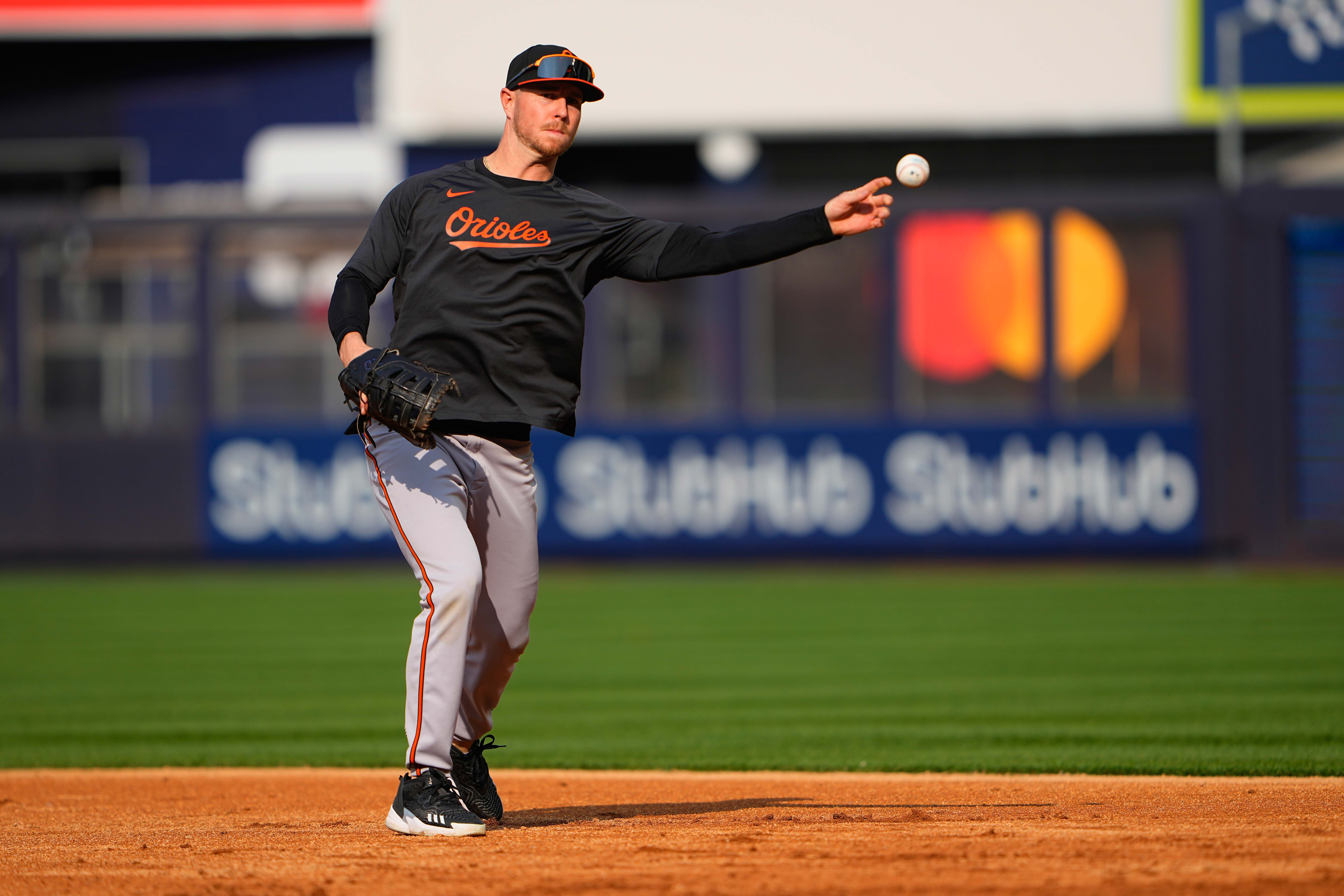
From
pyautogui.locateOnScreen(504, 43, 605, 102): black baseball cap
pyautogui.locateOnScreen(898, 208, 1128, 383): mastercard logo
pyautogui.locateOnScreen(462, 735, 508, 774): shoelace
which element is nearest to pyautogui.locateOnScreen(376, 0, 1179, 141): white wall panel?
pyautogui.locateOnScreen(898, 208, 1128, 383): mastercard logo

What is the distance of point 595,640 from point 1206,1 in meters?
11.7

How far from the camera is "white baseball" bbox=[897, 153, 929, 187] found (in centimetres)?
Answer: 408

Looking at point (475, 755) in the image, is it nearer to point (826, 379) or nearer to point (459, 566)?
point (459, 566)

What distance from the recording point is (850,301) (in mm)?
16000

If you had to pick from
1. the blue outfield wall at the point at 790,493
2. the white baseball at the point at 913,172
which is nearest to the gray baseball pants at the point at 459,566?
the white baseball at the point at 913,172

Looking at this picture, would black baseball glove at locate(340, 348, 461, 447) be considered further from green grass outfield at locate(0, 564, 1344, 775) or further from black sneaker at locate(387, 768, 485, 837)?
green grass outfield at locate(0, 564, 1344, 775)

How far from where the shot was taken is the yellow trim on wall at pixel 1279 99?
17.0 metres

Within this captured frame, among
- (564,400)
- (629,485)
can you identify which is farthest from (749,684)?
(629,485)

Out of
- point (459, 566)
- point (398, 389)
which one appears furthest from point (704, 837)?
point (398, 389)

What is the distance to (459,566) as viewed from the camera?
4.13 meters

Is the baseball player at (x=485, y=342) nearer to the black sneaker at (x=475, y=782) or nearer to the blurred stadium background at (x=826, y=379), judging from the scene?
the black sneaker at (x=475, y=782)

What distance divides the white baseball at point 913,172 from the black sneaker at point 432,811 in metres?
2.03

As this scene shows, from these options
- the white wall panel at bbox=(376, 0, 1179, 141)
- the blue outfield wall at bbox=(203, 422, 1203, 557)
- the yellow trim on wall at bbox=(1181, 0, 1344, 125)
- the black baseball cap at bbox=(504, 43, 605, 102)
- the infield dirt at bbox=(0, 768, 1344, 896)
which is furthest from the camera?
the white wall panel at bbox=(376, 0, 1179, 141)

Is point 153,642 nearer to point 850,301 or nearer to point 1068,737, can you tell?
point 1068,737
